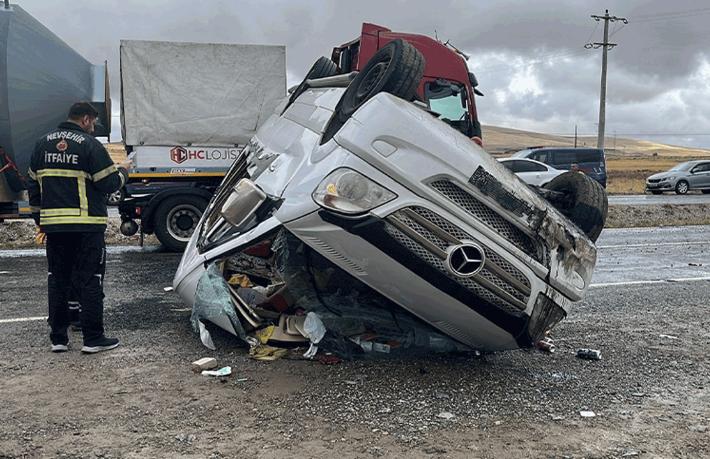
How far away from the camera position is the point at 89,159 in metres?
4.59

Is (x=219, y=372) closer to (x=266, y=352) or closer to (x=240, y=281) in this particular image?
(x=266, y=352)

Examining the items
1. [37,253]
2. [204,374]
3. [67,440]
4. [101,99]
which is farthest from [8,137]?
[67,440]

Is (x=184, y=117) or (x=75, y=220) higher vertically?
(x=184, y=117)

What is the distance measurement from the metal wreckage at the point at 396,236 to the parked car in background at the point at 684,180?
1017 inches

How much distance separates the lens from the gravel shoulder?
3135 millimetres

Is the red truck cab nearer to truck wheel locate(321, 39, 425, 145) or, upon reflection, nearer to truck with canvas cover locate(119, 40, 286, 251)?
truck with canvas cover locate(119, 40, 286, 251)

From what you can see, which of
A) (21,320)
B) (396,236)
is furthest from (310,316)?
(21,320)

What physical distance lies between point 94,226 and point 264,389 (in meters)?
1.73

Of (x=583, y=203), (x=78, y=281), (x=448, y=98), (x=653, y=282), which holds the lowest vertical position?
(x=653, y=282)

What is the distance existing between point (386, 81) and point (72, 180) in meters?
2.23

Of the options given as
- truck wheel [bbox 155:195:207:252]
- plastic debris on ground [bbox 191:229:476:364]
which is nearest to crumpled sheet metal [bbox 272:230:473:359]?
Answer: plastic debris on ground [bbox 191:229:476:364]

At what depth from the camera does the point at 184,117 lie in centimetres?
1029

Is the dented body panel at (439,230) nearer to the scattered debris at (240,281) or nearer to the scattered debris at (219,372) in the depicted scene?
the scattered debris at (219,372)

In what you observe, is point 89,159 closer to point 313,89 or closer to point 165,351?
point 165,351
